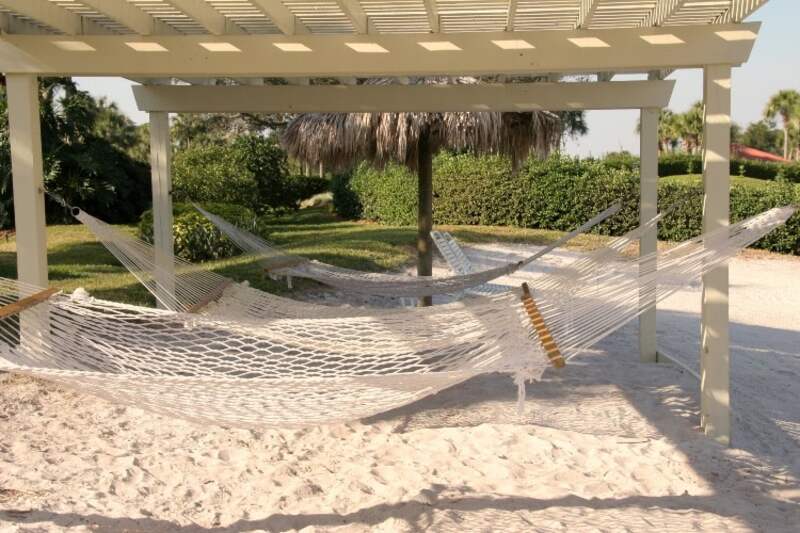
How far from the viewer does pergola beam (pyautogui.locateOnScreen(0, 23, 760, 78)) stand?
2.98 meters

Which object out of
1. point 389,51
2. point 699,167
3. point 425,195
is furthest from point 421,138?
point 699,167

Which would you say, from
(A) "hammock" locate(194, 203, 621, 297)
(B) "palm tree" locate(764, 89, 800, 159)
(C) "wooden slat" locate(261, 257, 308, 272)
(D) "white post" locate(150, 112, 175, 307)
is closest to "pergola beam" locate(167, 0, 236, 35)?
(D) "white post" locate(150, 112, 175, 307)

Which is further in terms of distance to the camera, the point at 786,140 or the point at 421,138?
the point at 786,140

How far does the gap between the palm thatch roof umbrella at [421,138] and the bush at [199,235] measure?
7.87 ft

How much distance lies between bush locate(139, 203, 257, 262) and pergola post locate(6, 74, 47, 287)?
459 centimetres

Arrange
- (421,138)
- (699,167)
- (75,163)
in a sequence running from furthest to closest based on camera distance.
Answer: (699,167)
(75,163)
(421,138)

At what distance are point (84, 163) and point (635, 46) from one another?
1149 cm

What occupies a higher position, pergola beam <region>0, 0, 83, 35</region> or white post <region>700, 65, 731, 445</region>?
pergola beam <region>0, 0, 83, 35</region>

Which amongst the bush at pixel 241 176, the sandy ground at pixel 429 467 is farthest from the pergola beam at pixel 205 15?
the bush at pixel 241 176

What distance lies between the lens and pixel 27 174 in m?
3.13

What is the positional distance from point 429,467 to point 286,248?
685cm

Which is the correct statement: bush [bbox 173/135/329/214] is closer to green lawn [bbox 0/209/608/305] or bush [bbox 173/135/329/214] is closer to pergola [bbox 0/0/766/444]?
green lawn [bbox 0/209/608/305]

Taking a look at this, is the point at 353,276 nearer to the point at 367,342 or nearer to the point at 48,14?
the point at 367,342

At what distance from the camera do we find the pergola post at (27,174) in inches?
122
